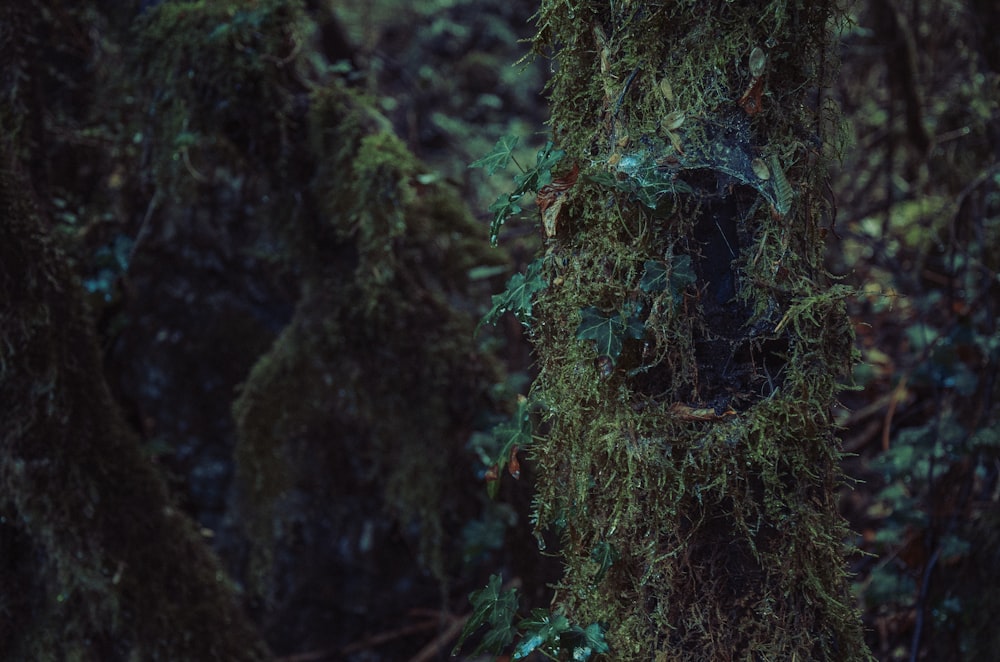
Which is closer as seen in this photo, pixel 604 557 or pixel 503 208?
pixel 604 557

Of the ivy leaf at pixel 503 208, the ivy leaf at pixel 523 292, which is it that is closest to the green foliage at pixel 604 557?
the ivy leaf at pixel 523 292

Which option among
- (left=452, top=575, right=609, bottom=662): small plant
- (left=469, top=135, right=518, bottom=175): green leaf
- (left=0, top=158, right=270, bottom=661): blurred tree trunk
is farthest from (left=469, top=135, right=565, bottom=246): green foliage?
(left=0, top=158, right=270, bottom=661): blurred tree trunk

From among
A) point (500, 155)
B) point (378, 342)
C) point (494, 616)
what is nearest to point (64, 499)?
point (378, 342)

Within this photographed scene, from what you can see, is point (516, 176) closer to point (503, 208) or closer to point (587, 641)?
point (503, 208)

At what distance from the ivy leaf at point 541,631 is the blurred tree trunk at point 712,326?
0.12 meters

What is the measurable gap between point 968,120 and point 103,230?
3.72 metres

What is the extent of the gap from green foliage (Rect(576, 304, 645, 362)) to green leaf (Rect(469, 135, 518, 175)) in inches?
17.7

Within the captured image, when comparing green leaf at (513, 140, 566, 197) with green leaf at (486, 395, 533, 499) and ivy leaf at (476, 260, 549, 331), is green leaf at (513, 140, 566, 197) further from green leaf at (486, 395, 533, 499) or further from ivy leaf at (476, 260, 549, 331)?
green leaf at (486, 395, 533, 499)

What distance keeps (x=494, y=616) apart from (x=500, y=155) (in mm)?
971

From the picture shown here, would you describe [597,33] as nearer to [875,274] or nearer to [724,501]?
[724,501]

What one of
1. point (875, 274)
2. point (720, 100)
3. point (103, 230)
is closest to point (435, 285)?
point (103, 230)

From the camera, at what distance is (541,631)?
4.58 feet

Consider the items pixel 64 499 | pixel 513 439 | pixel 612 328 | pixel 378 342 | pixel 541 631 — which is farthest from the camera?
pixel 378 342

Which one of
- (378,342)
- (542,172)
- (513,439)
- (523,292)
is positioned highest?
(378,342)
